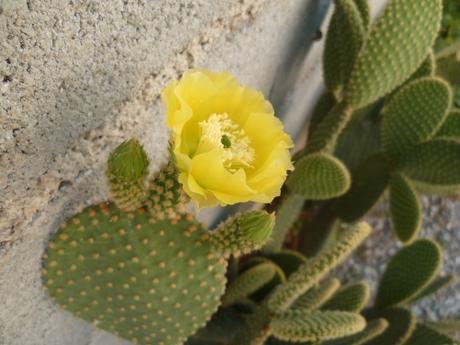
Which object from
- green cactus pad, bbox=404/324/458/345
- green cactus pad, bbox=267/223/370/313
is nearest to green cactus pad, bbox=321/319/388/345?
green cactus pad, bbox=404/324/458/345

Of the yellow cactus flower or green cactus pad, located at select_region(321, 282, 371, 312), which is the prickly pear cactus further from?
green cactus pad, located at select_region(321, 282, 371, 312)

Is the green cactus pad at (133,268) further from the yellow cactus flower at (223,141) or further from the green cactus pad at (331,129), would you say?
the green cactus pad at (331,129)

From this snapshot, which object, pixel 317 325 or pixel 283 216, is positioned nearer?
pixel 317 325

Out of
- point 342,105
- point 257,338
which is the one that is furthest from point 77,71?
point 342,105

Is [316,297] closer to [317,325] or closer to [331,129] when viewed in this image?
[317,325]

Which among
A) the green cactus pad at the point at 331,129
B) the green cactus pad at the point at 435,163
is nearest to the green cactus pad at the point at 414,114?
the green cactus pad at the point at 435,163

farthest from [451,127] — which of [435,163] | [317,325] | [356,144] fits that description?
[317,325]

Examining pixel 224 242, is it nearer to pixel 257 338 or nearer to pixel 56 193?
pixel 56 193
